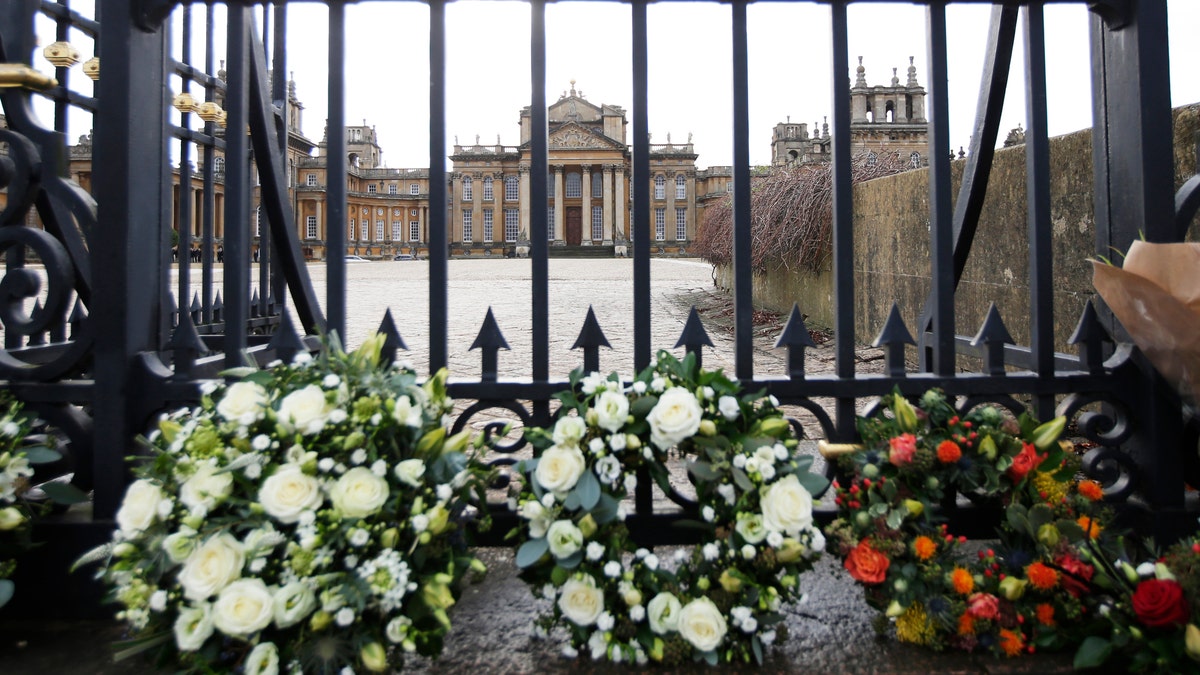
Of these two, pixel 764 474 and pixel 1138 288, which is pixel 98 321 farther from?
pixel 1138 288

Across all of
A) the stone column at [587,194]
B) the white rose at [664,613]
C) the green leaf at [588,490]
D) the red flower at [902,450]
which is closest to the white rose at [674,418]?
the green leaf at [588,490]

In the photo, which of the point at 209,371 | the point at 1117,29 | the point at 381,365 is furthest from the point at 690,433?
the point at 1117,29

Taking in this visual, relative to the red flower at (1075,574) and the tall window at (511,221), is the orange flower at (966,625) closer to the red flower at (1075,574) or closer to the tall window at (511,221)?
the red flower at (1075,574)

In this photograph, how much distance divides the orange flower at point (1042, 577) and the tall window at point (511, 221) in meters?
67.9

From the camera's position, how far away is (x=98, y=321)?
1.35 metres

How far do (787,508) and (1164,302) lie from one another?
2.25 ft

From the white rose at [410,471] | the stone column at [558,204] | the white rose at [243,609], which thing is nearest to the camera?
the white rose at [243,609]

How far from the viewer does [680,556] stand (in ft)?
3.81

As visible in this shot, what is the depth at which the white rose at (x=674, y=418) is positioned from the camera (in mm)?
1112

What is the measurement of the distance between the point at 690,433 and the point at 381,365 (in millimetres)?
557

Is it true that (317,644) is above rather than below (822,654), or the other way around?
above

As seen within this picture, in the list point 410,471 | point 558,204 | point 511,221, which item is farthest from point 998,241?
point 511,221

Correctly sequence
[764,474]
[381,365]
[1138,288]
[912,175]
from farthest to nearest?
[912,175], [381,365], [1138,288], [764,474]

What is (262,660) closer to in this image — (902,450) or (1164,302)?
(902,450)
